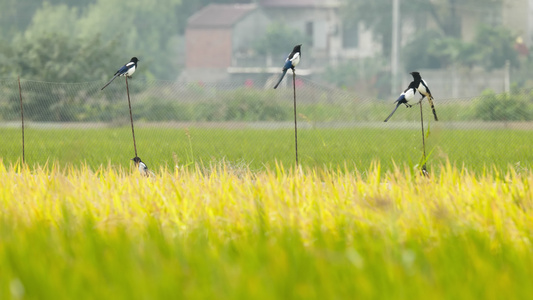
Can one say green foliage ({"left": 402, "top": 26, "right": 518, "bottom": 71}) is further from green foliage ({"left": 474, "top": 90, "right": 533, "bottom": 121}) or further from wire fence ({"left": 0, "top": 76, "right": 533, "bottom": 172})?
green foliage ({"left": 474, "top": 90, "right": 533, "bottom": 121})

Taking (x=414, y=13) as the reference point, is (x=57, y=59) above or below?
below

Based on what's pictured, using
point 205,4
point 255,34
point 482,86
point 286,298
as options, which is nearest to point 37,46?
point 286,298

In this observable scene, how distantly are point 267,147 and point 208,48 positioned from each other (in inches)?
1769

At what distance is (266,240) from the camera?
5004 millimetres

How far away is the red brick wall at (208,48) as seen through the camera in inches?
2292

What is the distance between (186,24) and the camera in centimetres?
6206

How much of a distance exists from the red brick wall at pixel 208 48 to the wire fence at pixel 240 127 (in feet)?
101

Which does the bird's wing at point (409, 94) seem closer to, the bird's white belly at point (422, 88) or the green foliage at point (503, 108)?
the bird's white belly at point (422, 88)

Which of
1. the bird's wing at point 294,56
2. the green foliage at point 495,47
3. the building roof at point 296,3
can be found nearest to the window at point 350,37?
the building roof at point 296,3

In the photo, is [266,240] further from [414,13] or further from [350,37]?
[350,37]

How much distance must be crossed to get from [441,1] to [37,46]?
1354 inches

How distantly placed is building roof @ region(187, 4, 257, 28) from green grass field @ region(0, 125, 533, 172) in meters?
38.5

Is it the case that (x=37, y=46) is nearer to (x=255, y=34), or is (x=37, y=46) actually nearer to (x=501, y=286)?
(x=501, y=286)

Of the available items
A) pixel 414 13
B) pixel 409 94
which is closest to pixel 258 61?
pixel 414 13
